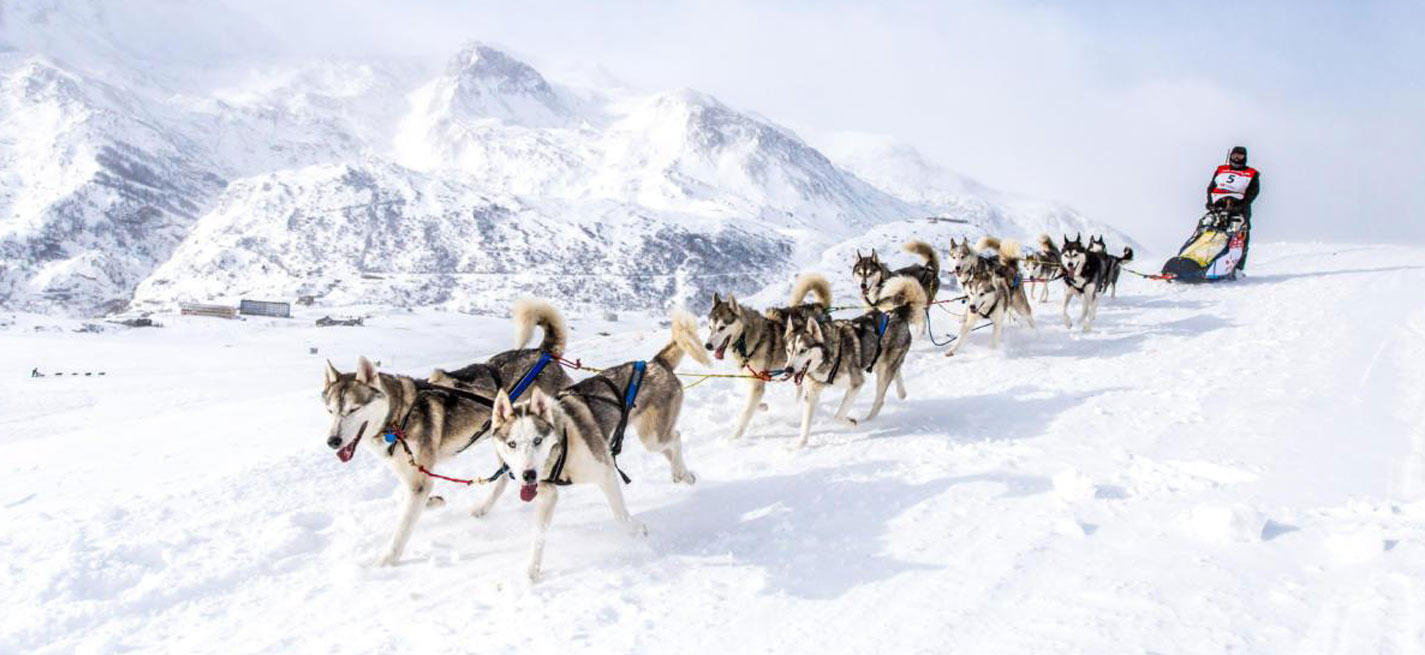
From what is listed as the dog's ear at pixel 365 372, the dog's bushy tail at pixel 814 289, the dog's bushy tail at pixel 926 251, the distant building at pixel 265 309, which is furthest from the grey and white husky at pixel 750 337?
the distant building at pixel 265 309

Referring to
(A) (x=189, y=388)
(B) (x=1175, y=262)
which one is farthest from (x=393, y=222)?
(B) (x=1175, y=262)

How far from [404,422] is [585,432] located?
4.41ft

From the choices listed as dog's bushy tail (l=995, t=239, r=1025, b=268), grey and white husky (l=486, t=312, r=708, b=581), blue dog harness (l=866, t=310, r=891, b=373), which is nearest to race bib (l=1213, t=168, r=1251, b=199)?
dog's bushy tail (l=995, t=239, r=1025, b=268)

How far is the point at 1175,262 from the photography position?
1806cm

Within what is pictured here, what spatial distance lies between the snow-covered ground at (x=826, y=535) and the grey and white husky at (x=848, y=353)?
14.6 inches

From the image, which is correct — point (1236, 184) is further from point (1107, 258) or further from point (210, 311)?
point (210, 311)

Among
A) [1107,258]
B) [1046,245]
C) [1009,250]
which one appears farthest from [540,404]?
[1046,245]

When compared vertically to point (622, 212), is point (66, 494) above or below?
below

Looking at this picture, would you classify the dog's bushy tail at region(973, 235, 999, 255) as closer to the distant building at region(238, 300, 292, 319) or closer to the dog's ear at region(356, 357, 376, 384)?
the dog's ear at region(356, 357, 376, 384)

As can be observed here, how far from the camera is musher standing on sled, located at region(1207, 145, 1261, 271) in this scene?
18.5m

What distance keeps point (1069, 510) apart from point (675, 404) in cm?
303

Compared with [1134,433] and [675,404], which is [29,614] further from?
[1134,433]

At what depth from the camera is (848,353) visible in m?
7.97

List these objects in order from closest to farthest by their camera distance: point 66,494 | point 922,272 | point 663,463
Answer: point 66,494 < point 663,463 < point 922,272
